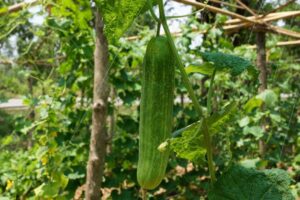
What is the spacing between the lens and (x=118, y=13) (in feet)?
2.08

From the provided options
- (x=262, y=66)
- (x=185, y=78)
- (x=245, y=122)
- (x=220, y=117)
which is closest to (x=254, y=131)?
(x=245, y=122)

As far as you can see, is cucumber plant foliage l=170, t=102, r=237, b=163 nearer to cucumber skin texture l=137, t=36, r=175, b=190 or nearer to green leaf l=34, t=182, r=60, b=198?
cucumber skin texture l=137, t=36, r=175, b=190

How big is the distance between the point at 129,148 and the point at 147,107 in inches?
77.0

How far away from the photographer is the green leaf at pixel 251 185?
74cm

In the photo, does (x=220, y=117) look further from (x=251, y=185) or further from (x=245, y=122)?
(x=245, y=122)

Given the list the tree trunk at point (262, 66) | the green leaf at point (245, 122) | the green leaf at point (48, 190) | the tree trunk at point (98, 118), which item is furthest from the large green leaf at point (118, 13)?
the tree trunk at point (262, 66)

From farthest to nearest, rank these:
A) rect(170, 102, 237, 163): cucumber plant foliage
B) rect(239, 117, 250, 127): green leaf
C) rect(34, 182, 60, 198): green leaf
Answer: rect(239, 117, 250, 127): green leaf < rect(34, 182, 60, 198): green leaf < rect(170, 102, 237, 163): cucumber plant foliage

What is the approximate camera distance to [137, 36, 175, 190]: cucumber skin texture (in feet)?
2.35

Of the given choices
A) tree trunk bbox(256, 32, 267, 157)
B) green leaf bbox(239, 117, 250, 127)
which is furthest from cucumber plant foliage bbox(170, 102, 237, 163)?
tree trunk bbox(256, 32, 267, 157)

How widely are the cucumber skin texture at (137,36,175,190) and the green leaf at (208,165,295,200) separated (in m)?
0.11

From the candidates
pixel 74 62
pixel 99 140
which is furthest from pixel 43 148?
pixel 99 140

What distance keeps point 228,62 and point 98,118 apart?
0.75 m

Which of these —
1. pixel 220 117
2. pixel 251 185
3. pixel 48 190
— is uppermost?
pixel 220 117

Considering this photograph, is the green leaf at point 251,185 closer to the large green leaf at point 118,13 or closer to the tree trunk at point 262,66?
the large green leaf at point 118,13
